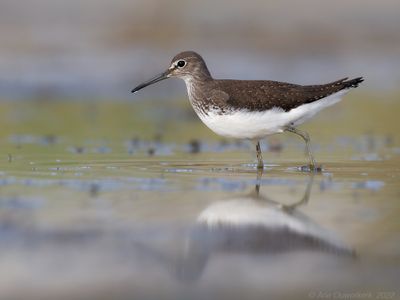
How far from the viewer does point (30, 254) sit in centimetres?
675

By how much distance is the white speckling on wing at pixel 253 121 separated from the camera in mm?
10812

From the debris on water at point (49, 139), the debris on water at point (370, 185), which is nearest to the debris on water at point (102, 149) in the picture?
the debris on water at point (49, 139)

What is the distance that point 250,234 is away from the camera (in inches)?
282

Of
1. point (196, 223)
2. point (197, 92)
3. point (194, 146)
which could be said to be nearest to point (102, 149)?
point (194, 146)

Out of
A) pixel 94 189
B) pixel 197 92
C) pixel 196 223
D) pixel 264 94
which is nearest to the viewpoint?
pixel 196 223

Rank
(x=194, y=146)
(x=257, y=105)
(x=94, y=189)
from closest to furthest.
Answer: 1. (x=94, y=189)
2. (x=257, y=105)
3. (x=194, y=146)

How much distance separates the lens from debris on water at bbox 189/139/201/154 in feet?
42.4

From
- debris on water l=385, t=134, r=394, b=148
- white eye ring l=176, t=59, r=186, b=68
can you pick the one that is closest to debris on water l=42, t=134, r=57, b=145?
white eye ring l=176, t=59, r=186, b=68

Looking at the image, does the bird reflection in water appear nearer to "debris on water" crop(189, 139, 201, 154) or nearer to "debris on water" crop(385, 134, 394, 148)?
"debris on water" crop(189, 139, 201, 154)

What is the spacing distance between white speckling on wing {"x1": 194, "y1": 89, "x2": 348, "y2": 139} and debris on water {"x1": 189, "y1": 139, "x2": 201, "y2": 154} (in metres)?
1.81

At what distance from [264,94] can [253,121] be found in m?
0.45

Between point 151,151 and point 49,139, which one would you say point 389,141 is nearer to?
point 151,151

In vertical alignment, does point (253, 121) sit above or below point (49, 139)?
above

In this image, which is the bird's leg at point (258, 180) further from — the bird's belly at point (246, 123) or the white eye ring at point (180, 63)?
the white eye ring at point (180, 63)
